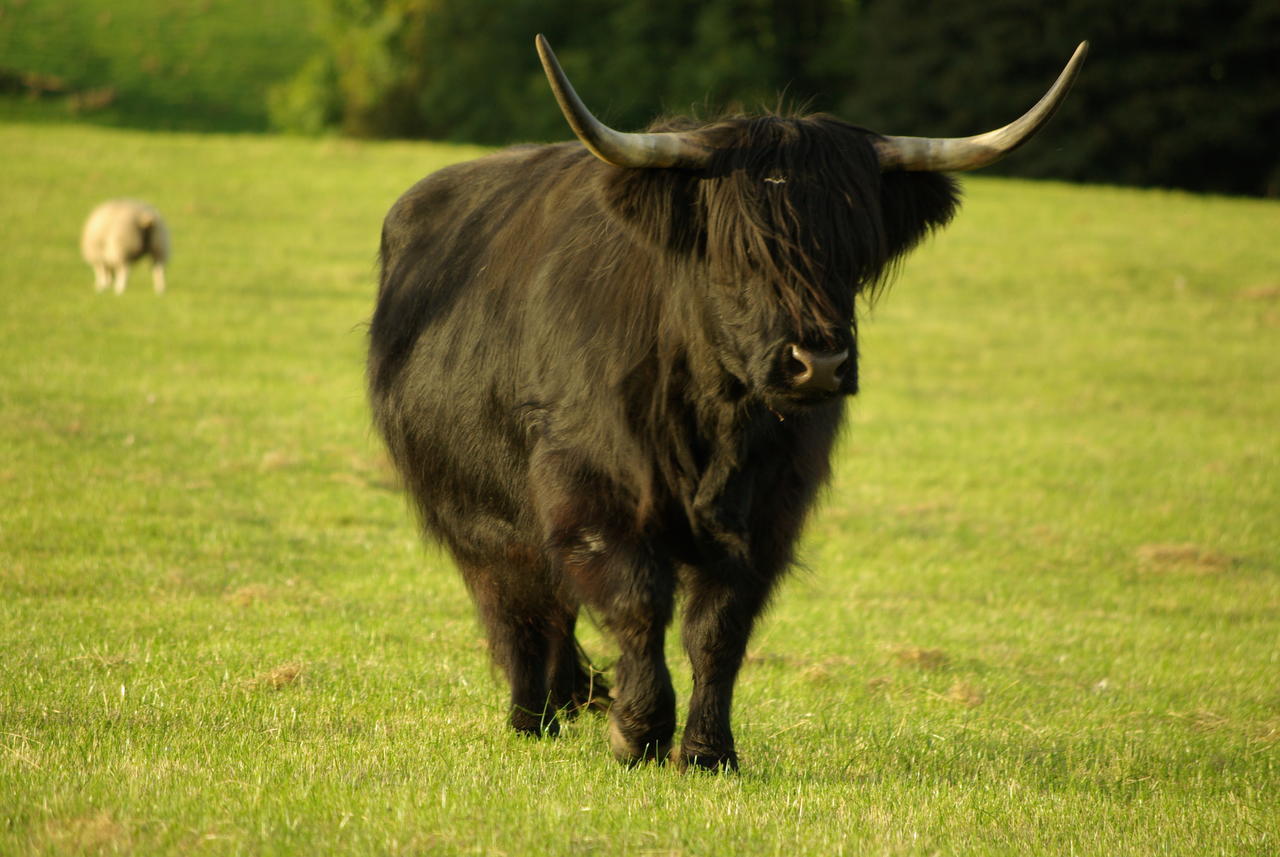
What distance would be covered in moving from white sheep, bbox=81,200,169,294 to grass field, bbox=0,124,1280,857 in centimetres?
47

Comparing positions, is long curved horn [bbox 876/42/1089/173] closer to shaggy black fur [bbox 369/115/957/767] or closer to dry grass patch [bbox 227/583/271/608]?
shaggy black fur [bbox 369/115/957/767]

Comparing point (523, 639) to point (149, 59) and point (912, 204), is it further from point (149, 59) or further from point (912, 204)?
point (149, 59)

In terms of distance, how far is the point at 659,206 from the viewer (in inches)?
185

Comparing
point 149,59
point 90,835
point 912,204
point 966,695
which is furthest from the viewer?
point 149,59

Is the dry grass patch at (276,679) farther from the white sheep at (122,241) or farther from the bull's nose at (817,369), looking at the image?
the white sheep at (122,241)

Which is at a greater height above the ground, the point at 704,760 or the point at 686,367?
the point at 686,367

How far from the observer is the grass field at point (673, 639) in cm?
422

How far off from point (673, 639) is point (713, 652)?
3219 millimetres

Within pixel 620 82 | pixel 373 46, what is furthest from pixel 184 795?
pixel 373 46

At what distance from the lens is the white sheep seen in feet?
66.9

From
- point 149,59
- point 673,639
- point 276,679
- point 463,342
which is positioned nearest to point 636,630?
point 463,342

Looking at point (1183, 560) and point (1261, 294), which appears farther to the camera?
point (1261, 294)

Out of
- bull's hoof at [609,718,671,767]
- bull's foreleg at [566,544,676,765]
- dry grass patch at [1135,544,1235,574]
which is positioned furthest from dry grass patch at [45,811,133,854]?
dry grass patch at [1135,544,1235,574]

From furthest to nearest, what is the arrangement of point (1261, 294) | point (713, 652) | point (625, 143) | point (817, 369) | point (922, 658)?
point (1261, 294) < point (922, 658) < point (713, 652) < point (625, 143) < point (817, 369)
